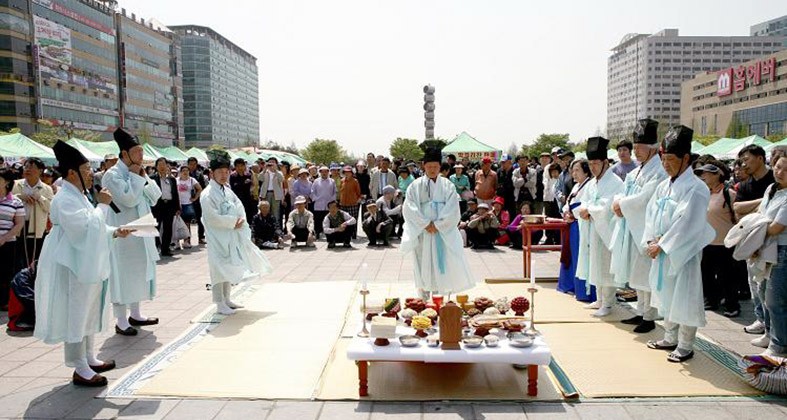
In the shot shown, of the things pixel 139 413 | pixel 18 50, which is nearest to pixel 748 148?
pixel 139 413

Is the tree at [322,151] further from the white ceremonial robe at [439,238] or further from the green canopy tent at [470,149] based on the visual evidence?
the white ceremonial robe at [439,238]

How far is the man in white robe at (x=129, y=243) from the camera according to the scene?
5.83 meters

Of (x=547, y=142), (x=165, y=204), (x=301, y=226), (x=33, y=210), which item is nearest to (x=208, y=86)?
(x=547, y=142)

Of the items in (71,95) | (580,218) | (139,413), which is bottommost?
(139,413)

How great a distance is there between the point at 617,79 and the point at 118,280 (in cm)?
16205

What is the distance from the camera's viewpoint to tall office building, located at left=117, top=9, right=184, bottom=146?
7819cm

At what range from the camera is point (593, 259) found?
656cm

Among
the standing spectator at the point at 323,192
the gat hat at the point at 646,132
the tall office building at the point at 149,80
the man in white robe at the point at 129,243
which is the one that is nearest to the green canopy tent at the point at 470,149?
the standing spectator at the point at 323,192

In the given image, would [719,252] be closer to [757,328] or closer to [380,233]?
[757,328]

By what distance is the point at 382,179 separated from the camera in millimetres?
13805

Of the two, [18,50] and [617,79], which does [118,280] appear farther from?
[617,79]

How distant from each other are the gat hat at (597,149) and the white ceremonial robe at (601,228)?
0.23 metres

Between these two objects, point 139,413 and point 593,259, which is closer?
point 139,413

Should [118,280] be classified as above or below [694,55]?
below
